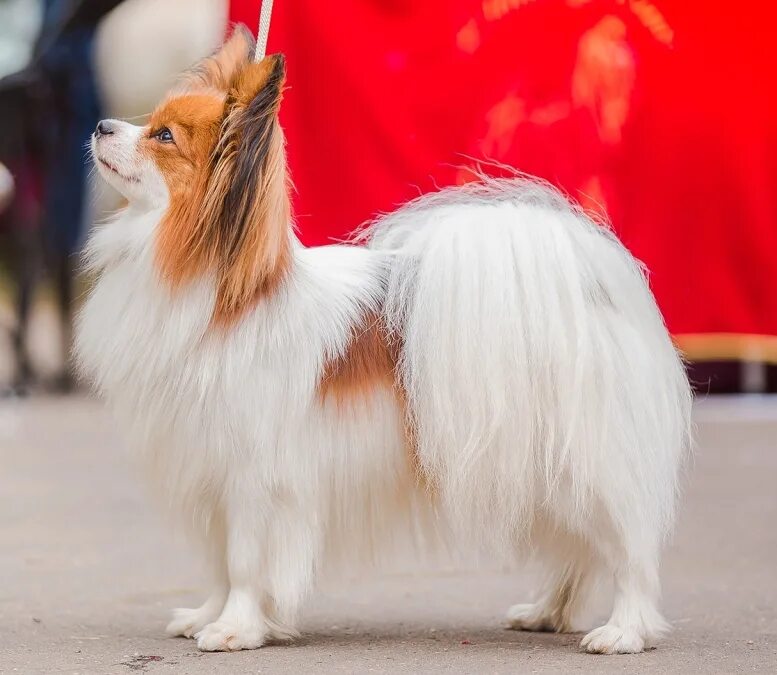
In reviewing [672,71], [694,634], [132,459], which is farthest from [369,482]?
[672,71]

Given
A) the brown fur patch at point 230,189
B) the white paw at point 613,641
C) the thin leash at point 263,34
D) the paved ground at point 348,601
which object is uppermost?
the thin leash at point 263,34

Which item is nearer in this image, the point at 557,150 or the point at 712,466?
the point at 557,150

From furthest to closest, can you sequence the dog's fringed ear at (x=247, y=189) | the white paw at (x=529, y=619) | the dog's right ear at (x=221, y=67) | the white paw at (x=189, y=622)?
the white paw at (x=529, y=619) → the white paw at (x=189, y=622) → the dog's right ear at (x=221, y=67) → the dog's fringed ear at (x=247, y=189)

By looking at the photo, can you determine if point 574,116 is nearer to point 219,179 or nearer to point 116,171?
point 219,179

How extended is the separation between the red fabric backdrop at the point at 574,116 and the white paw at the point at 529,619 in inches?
73.4

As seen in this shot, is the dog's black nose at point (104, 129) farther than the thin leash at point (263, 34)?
No

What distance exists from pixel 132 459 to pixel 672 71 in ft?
9.77

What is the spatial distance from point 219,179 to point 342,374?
0.64m

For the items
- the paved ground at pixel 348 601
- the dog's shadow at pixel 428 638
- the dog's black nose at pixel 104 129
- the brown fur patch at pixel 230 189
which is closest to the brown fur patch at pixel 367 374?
the brown fur patch at pixel 230 189

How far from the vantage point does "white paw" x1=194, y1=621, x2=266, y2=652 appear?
4.09m

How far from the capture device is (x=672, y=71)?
5984mm

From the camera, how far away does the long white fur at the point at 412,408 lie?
4.04 meters

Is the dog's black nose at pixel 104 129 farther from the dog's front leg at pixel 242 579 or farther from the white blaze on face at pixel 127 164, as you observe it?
the dog's front leg at pixel 242 579

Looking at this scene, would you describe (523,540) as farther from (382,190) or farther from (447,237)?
(382,190)
